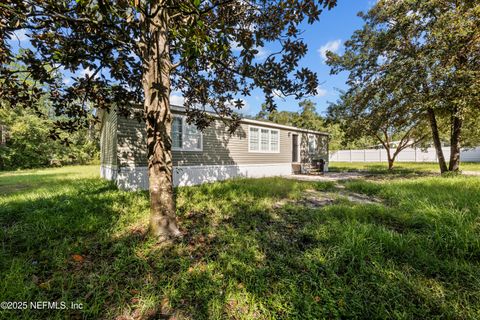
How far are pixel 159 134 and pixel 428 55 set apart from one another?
31.2ft

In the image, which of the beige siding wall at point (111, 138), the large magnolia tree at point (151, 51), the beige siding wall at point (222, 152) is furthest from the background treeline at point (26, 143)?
the large magnolia tree at point (151, 51)

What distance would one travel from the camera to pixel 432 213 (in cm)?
323

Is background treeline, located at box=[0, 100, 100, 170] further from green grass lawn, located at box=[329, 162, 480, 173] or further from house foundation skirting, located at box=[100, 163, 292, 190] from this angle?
green grass lawn, located at box=[329, 162, 480, 173]

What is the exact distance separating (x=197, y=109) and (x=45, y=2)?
11.4ft

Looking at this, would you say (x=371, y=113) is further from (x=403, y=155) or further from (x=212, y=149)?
(x=403, y=155)

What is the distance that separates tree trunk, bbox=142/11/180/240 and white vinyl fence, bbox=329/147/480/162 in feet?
79.7

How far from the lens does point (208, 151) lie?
8891 millimetres

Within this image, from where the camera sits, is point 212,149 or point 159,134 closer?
point 159,134

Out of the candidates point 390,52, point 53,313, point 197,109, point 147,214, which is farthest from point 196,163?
point 390,52

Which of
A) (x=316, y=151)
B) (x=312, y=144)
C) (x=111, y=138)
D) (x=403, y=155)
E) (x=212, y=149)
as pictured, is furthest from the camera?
(x=403, y=155)

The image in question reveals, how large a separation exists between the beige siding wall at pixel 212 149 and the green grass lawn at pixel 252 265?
10.6 ft

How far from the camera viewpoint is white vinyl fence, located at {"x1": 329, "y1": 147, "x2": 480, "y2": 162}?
65.7 ft

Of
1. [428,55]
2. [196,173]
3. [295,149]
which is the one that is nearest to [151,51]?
[196,173]

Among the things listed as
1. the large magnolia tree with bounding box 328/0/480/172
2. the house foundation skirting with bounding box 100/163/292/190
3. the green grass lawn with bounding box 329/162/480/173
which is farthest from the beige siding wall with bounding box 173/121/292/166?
the green grass lawn with bounding box 329/162/480/173
